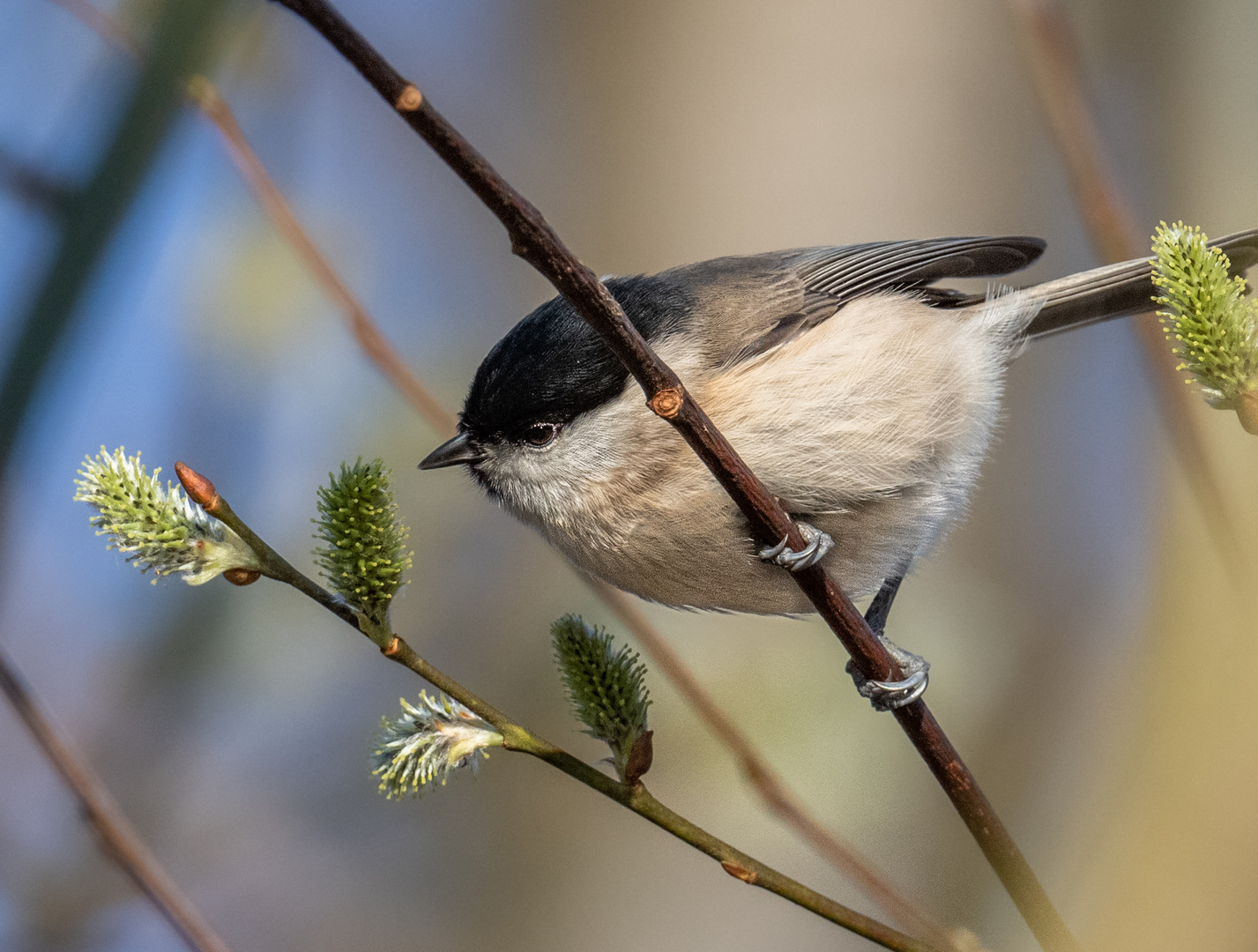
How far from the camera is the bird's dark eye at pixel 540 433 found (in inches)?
71.2

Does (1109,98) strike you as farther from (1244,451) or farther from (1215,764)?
(1215,764)

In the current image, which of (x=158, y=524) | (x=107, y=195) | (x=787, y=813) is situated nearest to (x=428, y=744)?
(x=158, y=524)

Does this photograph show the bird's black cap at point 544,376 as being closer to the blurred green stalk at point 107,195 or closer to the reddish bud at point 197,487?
the blurred green stalk at point 107,195

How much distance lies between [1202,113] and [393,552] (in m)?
2.79

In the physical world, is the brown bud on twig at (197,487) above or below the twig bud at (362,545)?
above

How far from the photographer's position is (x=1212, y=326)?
950mm

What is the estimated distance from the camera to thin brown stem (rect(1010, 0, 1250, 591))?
1615 millimetres

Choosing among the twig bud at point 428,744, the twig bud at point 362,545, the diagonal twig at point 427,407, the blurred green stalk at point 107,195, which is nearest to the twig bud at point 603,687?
the twig bud at point 428,744

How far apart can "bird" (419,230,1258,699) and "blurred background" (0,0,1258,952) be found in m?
0.29

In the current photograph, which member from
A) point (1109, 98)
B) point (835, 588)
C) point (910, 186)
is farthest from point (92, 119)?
point (1109, 98)

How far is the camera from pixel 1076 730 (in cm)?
291

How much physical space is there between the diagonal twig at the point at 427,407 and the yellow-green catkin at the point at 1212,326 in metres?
0.95

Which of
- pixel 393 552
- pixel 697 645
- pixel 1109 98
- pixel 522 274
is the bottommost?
pixel 697 645

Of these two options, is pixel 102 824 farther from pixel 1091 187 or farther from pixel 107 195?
pixel 1091 187
